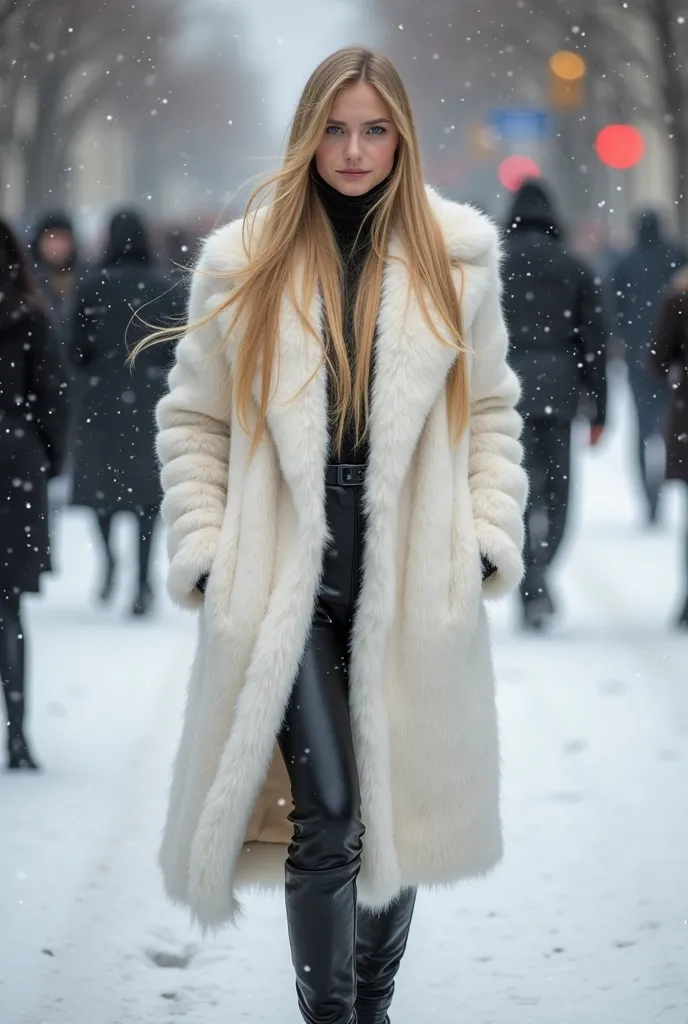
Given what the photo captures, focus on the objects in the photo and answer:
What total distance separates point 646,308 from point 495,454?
9468 mm

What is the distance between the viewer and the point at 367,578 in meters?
3.09

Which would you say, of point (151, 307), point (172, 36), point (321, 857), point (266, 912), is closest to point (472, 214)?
point (321, 857)

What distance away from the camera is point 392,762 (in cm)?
319

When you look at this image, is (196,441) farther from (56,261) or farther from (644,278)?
(644,278)

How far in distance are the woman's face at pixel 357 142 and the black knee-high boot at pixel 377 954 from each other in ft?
4.43

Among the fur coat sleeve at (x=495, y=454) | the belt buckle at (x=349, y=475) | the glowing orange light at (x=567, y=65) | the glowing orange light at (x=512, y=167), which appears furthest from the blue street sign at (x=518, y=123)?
the belt buckle at (x=349, y=475)

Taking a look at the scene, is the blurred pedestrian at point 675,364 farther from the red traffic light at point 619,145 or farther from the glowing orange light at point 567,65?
the red traffic light at point 619,145

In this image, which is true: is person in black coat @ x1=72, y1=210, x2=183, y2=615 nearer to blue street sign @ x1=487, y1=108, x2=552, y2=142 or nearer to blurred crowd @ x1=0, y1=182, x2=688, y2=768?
blurred crowd @ x1=0, y1=182, x2=688, y2=768

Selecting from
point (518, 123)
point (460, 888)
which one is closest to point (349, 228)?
point (460, 888)

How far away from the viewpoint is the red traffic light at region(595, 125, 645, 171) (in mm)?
31312

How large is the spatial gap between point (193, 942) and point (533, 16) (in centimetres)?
1855

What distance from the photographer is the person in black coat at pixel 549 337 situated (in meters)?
7.63

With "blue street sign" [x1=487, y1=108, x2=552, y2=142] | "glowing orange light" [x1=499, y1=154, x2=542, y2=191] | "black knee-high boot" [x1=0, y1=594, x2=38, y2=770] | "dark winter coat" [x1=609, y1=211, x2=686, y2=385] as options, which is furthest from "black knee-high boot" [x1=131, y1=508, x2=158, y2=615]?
"glowing orange light" [x1=499, y1=154, x2=542, y2=191]

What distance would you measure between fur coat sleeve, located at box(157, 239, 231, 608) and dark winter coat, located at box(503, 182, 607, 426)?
4536 millimetres
